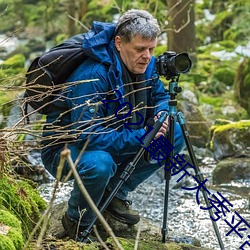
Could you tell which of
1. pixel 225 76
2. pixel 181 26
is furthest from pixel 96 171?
pixel 225 76

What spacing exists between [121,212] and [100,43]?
1.06m

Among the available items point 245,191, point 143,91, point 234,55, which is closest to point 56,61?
point 143,91

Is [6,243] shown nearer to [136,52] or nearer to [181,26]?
[136,52]

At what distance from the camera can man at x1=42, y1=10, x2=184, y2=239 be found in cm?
326

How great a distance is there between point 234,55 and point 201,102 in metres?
2.81

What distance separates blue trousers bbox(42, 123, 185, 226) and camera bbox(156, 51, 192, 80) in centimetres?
41

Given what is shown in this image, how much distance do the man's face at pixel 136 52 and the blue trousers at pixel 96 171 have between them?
45cm

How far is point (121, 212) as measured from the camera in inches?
148

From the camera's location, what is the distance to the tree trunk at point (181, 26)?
1033cm

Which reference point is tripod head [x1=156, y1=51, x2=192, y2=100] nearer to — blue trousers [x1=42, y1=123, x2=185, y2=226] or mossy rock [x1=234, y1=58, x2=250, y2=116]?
blue trousers [x1=42, y1=123, x2=185, y2=226]

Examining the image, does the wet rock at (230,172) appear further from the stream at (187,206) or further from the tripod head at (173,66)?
the tripod head at (173,66)

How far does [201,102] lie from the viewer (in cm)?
954

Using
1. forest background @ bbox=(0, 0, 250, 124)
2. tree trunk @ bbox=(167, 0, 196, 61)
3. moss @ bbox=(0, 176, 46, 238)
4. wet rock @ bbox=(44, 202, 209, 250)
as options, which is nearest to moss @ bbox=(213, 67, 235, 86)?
forest background @ bbox=(0, 0, 250, 124)

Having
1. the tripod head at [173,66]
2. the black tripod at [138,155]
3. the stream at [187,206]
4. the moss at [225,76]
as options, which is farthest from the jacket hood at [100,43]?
the moss at [225,76]
